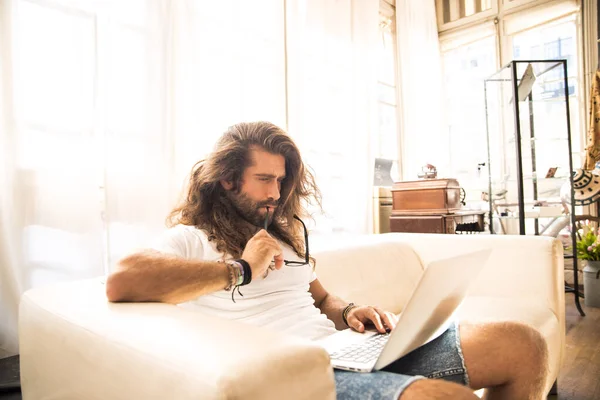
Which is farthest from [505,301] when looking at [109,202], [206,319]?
[109,202]

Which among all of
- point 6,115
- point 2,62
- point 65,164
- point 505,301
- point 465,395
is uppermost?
point 2,62

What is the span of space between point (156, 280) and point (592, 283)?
344 centimetres

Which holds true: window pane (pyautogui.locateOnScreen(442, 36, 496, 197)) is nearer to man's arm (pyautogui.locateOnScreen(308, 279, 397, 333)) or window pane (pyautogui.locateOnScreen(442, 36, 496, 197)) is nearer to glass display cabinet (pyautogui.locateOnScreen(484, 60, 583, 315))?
glass display cabinet (pyautogui.locateOnScreen(484, 60, 583, 315))

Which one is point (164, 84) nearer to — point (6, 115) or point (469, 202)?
point (6, 115)

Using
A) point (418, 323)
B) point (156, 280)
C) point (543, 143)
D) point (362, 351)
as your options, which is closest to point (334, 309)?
point (362, 351)

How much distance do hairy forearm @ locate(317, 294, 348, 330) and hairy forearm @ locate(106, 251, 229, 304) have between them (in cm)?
53

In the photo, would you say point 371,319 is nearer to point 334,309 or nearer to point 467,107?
point 334,309

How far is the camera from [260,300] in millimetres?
1094

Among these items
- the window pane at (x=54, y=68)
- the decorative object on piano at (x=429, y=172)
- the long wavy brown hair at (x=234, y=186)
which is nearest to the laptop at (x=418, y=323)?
the long wavy brown hair at (x=234, y=186)

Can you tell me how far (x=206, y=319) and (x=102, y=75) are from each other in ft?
5.74

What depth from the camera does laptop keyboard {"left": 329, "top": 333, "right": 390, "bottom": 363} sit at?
82cm

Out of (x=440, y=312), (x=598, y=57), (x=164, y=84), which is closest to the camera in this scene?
(x=440, y=312)

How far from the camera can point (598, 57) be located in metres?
4.23

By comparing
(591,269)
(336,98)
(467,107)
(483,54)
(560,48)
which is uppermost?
(483,54)
